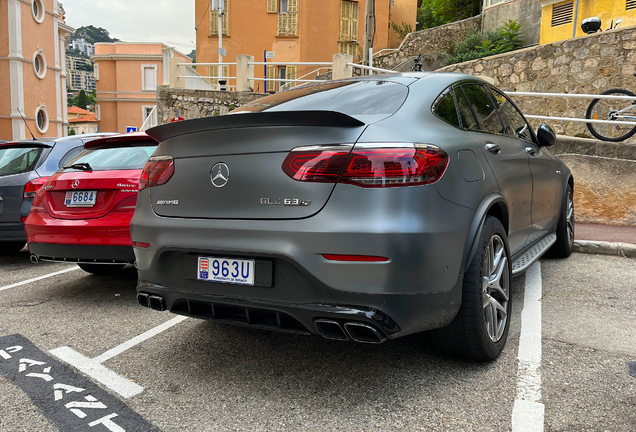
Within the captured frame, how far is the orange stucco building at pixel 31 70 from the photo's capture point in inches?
1286

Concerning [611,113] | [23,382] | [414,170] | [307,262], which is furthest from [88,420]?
[611,113]

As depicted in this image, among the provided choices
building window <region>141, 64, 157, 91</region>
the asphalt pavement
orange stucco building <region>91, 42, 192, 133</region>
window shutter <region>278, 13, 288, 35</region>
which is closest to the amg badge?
the asphalt pavement

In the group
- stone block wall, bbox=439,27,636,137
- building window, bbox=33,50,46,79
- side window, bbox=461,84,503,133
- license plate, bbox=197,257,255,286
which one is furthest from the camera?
building window, bbox=33,50,46,79

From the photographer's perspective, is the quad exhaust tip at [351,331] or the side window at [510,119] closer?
the quad exhaust tip at [351,331]

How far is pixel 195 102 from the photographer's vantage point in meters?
16.8

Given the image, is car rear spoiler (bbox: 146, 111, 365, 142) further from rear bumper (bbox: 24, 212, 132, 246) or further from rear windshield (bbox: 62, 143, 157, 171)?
rear windshield (bbox: 62, 143, 157, 171)

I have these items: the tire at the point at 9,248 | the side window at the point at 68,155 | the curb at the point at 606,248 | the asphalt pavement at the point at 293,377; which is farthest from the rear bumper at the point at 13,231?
the curb at the point at 606,248

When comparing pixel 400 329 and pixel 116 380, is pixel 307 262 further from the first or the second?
pixel 116 380

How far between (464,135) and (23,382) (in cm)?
270

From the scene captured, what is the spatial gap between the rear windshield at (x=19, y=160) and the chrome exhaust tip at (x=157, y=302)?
395 centimetres

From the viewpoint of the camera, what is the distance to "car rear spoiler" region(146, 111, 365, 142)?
2.49m

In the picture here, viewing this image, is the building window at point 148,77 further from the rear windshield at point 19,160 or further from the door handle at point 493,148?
the door handle at point 493,148

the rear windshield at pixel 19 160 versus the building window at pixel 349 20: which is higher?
the building window at pixel 349 20

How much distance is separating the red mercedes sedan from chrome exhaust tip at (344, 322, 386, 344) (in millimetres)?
2453
